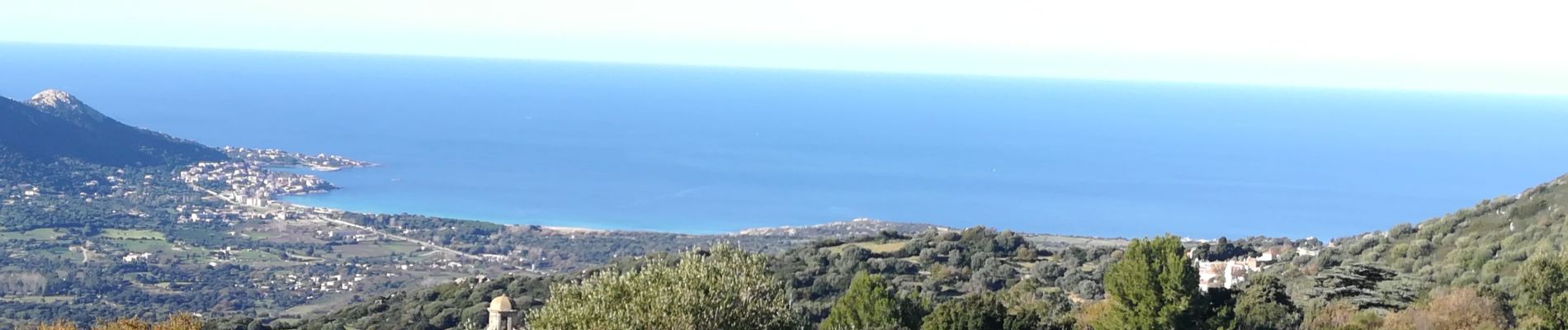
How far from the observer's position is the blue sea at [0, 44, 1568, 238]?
78.9 m

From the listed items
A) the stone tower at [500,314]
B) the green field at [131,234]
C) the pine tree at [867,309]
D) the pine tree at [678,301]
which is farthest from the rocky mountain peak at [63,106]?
the pine tree at [678,301]

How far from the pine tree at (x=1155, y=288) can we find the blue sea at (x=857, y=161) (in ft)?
185

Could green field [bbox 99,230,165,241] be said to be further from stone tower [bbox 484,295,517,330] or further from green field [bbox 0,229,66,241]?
stone tower [bbox 484,295,517,330]

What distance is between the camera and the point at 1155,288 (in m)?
14.6

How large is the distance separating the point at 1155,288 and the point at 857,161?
98.2 m

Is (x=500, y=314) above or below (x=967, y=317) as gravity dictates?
below

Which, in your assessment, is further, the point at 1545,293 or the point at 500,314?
the point at 500,314

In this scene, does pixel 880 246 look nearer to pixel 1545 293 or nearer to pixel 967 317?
pixel 967 317

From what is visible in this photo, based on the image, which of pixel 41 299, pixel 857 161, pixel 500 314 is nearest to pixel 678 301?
pixel 500 314

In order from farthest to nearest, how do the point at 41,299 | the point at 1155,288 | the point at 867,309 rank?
the point at 41,299 < the point at 867,309 < the point at 1155,288

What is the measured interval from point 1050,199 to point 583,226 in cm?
3045

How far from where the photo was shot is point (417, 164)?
9912 cm

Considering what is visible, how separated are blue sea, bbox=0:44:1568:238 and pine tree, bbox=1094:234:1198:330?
5639 centimetres

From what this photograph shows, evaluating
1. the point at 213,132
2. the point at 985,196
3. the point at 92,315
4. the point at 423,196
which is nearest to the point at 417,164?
the point at 423,196
